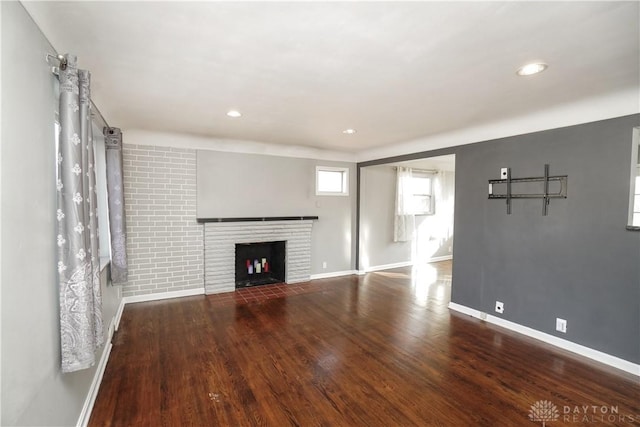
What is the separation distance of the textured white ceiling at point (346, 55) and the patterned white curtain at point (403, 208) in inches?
129

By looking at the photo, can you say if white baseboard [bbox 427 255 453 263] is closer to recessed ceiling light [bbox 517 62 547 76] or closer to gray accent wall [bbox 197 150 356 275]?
gray accent wall [bbox 197 150 356 275]

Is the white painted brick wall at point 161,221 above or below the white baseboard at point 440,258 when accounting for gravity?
above

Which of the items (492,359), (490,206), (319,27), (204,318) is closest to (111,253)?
(204,318)

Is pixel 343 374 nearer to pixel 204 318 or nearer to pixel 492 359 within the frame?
pixel 492 359

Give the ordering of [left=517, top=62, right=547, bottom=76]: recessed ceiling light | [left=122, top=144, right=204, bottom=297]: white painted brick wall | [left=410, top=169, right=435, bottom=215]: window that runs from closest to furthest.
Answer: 1. [left=517, top=62, right=547, bottom=76]: recessed ceiling light
2. [left=122, top=144, right=204, bottom=297]: white painted brick wall
3. [left=410, top=169, right=435, bottom=215]: window

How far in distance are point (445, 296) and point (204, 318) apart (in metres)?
3.59

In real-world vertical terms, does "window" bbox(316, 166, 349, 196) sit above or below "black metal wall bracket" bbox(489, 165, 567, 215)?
above

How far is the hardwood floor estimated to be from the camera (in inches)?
83.1

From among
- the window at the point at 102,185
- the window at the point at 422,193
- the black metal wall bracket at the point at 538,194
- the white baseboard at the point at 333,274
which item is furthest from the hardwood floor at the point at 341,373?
the window at the point at 422,193

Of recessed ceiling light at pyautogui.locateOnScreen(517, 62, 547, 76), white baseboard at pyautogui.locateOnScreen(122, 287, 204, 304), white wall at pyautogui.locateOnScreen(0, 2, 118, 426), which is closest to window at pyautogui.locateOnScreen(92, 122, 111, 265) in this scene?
white baseboard at pyautogui.locateOnScreen(122, 287, 204, 304)

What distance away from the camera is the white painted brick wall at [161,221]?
169 inches

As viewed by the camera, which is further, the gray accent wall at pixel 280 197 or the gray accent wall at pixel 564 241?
the gray accent wall at pixel 280 197

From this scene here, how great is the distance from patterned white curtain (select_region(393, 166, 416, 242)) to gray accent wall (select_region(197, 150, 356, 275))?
41.3 inches

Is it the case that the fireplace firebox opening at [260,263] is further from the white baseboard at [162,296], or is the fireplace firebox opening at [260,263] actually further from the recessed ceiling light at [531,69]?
the recessed ceiling light at [531,69]
